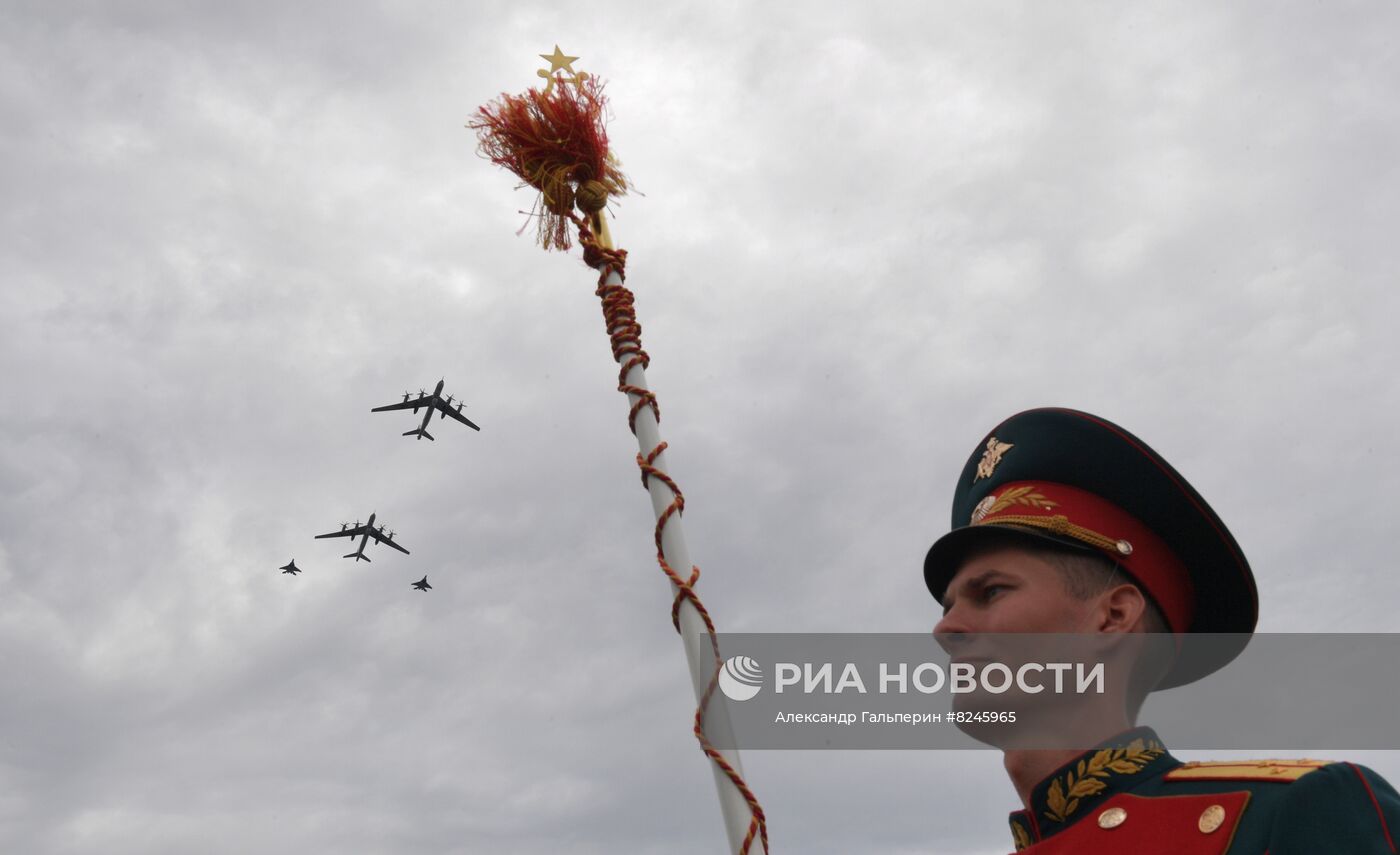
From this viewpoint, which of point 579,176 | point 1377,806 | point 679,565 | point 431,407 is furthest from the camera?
point 431,407

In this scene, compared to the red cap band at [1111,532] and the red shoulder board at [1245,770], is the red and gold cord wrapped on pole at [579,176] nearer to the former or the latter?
the red cap band at [1111,532]

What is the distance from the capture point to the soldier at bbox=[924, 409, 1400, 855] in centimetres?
312

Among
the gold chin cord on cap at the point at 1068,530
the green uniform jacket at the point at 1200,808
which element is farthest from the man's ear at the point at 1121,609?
the green uniform jacket at the point at 1200,808

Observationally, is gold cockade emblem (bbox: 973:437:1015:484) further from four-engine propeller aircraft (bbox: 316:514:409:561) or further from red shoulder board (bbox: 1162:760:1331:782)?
four-engine propeller aircraft (bbox: 316:514:409:561)

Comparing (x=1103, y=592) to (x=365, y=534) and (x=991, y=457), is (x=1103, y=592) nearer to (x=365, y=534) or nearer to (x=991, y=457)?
(x=991, y=457)

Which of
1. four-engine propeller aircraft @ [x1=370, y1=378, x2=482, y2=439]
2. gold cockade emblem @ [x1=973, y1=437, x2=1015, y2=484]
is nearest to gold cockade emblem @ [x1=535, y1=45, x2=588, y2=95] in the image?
gold cockade emblem @ [x1=973, y1=437, x2=1015, y2=484]

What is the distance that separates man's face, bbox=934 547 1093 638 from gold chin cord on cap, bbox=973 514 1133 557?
99 mm

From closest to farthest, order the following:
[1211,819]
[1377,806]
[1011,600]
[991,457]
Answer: [1377,806]
[1211,819]
[1011,600]
[991,457]

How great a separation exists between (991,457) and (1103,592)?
Result: 734 millimetres

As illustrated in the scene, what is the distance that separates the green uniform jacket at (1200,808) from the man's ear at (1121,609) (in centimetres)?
33

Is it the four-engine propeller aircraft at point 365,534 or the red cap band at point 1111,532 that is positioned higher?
the four-engine propeller aircraft at point 365,534

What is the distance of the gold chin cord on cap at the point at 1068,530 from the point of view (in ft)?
12.0

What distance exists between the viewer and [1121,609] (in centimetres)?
361

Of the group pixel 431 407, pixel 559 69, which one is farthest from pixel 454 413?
pixel 559 69
